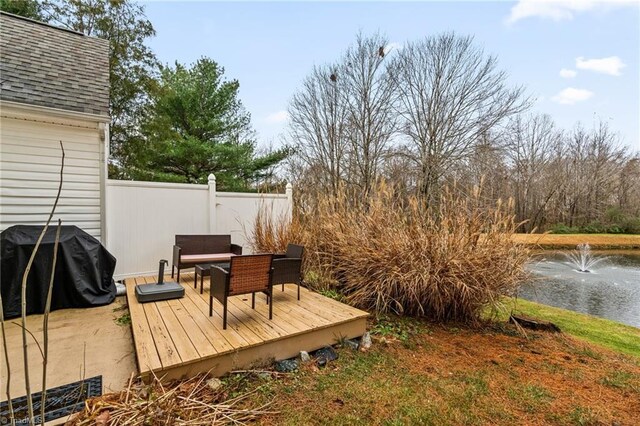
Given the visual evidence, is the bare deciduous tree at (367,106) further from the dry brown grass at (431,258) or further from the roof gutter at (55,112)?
the roof gutter at (55,112)

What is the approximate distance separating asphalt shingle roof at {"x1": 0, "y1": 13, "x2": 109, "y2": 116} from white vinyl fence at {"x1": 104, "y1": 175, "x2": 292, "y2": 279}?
1.35 meters

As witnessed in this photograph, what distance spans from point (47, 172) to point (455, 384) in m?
5.90

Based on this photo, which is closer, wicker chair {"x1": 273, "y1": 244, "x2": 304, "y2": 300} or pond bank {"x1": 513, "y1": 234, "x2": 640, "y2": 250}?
wicker chair {"x1": 273, "y1": 244, "x2": 304, "y2": 300}

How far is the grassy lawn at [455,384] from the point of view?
2006 millimetres

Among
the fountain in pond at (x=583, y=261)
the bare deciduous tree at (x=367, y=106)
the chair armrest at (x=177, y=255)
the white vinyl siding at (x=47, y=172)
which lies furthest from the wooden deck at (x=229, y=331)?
the fountain in pond at (x=583, y=261)

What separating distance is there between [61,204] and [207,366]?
3942 mm

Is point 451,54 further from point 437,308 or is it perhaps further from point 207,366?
point 207,366

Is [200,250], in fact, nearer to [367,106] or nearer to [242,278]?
[242,278]

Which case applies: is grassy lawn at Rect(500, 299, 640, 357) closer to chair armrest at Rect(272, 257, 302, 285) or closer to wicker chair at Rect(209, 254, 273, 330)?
chair armrest at Rect(272, 257, 302, 285)

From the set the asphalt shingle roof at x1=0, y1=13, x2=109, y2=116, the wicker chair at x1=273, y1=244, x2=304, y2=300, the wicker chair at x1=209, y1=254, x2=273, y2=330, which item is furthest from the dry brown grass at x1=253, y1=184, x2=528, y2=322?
the asphalt shingle roof at x1=0, y1=13, x2=109, y2=116

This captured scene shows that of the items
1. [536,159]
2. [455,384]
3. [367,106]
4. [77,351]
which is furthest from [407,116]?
[77,351]

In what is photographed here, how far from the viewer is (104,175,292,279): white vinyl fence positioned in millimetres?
4824

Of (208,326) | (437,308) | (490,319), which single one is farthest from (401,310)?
(208,326)

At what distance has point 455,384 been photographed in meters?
2.38
